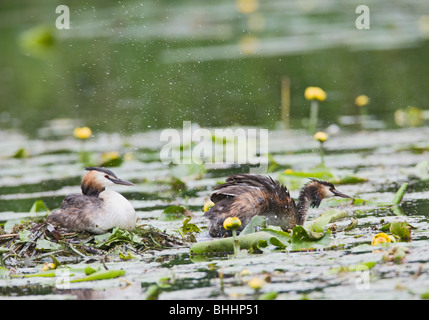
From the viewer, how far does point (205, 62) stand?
59.8 feet

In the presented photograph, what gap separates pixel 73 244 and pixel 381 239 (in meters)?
2.56

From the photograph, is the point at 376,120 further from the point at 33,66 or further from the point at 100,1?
the point at 100,1

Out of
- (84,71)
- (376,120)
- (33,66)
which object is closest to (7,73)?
(33,66)

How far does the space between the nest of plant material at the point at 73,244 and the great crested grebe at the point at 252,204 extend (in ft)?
1.34

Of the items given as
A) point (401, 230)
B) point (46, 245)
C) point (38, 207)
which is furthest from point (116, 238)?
point (401, 230)

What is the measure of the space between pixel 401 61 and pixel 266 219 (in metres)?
10.8

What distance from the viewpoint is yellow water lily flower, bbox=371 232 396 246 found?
7.13 meters

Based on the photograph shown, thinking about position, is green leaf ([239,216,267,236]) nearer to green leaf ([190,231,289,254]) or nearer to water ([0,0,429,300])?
green leaf ([190,231,289,254])

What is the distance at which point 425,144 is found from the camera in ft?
38.1

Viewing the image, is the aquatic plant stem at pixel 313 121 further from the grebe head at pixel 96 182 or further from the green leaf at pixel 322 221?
the grebe head at pixel 96 182

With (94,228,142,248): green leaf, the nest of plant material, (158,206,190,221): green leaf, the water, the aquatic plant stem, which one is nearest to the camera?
the water

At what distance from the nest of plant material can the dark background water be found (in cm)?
591

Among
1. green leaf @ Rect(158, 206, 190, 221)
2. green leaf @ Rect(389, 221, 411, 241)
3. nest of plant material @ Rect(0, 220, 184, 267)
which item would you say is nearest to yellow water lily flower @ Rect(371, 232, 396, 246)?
green leaf @ Rect(389, 221, 411, 241)

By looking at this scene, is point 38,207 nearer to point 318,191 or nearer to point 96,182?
point 96,182
